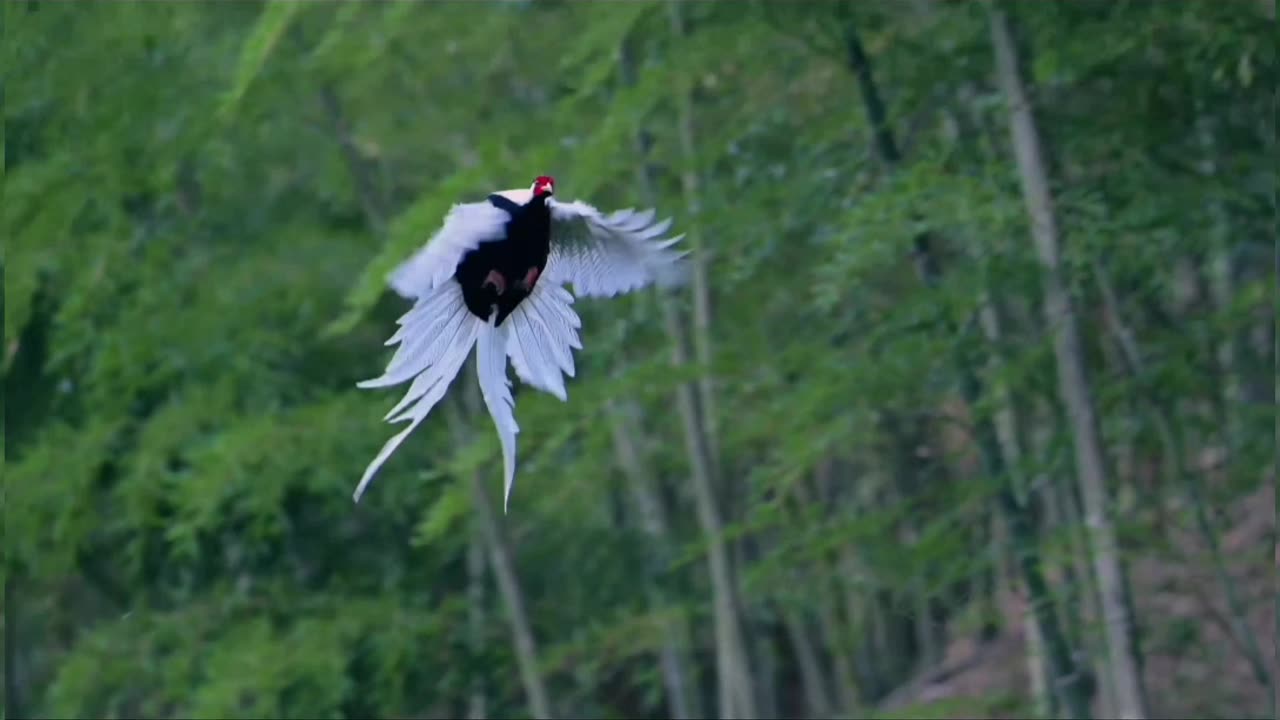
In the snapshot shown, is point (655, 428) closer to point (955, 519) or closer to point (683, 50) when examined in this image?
point (955, 519)

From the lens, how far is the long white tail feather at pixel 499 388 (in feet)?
8.20

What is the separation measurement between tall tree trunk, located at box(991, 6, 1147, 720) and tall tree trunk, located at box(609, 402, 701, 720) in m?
2.43

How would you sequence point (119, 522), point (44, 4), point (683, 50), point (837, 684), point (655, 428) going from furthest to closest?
point (837, 684), point (655, 428), point (119, 522), point (44, 4), point (683, 50)

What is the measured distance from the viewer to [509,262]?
2.59 m

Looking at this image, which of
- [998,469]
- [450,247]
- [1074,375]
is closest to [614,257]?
[450,247]

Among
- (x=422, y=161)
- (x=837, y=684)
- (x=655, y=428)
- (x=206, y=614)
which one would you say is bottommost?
(x=837, y=684)

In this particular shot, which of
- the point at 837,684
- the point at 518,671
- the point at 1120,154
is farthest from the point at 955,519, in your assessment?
the point at 837,684

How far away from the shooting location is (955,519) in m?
5.64

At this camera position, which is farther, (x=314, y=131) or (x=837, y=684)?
(x=837, y=684)

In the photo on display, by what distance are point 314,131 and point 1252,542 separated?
15.2ft

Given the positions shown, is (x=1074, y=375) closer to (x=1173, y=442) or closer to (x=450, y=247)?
(x=1173, y=442)

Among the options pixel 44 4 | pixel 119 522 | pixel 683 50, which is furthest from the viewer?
pixel 119 522

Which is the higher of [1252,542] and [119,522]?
[119,522]

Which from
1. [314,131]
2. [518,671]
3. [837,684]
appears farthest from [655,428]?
[837,684]
